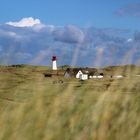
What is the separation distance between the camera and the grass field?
5223 mm

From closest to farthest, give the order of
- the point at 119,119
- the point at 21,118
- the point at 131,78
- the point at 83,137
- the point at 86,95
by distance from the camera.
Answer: the point at 83,137, the point at 21,118, the point at 119,119, the point at 86,95, the point at 131,78

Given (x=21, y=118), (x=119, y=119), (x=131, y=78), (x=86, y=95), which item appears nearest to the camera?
(x=21, y=118)

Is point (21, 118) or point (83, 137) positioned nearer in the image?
point (83, 137)

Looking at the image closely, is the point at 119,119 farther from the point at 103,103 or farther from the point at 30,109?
the point at 30,109

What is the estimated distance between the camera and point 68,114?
577 cm

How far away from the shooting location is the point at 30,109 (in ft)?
18.5

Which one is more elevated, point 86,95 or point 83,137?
point 86,95

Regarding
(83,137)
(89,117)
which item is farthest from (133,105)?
(83,137)

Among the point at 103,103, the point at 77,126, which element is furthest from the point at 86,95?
the point at 77,126

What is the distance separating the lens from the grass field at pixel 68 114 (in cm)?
522

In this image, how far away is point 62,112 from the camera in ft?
18.9

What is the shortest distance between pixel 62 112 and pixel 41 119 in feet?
1.37

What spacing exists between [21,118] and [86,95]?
129cm

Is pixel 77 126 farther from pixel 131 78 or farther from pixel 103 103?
pixel 131 78
